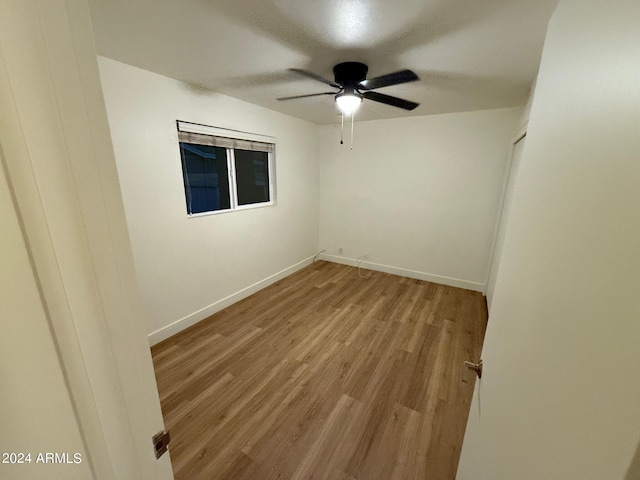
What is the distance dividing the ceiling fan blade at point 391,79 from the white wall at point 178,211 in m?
1.57

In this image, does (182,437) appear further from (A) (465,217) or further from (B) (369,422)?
(A) (465,217)

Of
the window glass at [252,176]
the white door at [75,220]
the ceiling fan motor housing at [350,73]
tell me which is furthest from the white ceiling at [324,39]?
the white door at [75,220]

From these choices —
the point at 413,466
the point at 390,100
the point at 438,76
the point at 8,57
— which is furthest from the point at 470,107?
the point at 8,57

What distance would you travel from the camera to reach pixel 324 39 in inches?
57.4

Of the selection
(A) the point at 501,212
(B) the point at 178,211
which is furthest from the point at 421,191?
(B) the point at 178,211

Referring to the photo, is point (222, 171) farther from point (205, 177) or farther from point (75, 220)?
point (75, 220)

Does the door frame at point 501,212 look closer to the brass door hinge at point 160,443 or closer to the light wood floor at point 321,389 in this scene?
the light wood floor at point 321,389

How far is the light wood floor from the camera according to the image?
1417mm

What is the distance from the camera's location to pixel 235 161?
2.89 metres

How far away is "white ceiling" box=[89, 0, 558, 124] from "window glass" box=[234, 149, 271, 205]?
90cm

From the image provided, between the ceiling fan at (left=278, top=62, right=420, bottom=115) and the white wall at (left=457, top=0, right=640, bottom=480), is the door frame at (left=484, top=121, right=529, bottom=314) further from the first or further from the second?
the white wall at (left=457, top=0, right=640, bottom=480)

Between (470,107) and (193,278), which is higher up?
(470,107)

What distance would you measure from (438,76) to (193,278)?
2.90 metres

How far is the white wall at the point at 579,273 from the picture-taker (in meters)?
0.29
